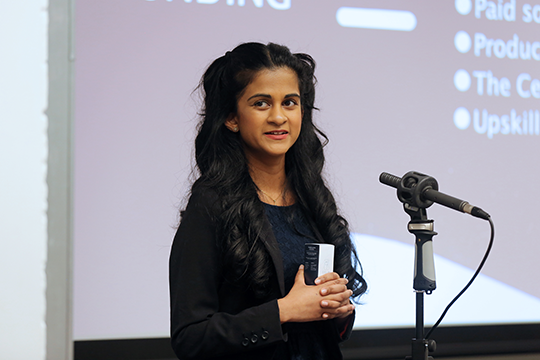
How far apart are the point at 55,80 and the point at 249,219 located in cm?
151

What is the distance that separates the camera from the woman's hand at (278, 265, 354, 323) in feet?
3.74

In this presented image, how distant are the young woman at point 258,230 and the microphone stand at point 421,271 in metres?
0.16

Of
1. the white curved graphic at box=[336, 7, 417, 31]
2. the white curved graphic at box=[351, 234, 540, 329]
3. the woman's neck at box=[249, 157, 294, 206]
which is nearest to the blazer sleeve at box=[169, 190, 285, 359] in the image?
the woman's neck at box=[249, 157, 294, 206]

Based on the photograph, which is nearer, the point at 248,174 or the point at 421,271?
the point at 421,271

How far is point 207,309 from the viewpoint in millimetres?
1139

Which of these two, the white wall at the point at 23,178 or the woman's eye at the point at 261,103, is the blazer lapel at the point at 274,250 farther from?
the white wall at the point at 23,178

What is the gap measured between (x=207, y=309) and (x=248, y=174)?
1.19 feet

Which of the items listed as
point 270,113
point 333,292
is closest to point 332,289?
point 333,292

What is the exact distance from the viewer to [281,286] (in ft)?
3.95

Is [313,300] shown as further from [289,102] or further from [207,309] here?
[289,102]

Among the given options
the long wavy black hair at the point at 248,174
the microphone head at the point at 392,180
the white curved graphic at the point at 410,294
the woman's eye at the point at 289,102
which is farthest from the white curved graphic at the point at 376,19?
the microphone head at the point at 392,180

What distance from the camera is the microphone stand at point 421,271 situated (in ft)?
3.76

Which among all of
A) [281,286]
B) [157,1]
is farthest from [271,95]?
[157,1]

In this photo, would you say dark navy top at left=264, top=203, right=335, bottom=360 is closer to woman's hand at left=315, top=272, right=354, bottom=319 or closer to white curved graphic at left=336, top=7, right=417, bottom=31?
woman's hand at left=315, top=272, right=354, bottom=319
